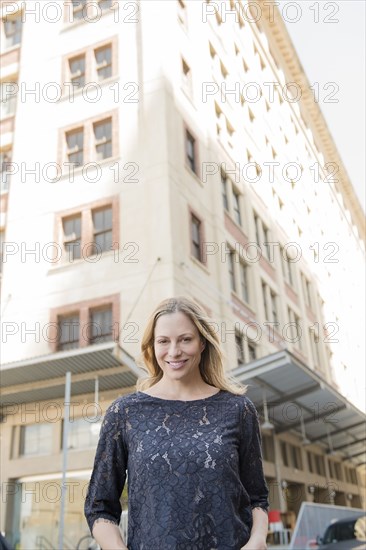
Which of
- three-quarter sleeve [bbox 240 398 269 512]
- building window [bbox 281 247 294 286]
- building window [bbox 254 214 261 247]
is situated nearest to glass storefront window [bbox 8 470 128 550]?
building window [bbox 254 214 261 247]

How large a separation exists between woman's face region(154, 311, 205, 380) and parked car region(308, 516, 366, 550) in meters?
9.68

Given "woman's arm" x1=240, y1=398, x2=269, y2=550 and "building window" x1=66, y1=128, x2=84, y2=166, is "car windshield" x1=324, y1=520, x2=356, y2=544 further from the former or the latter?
"building window" x1=66, y1=128, x2=84, y2=166

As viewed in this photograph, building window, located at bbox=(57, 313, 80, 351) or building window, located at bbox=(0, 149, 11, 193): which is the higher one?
building window, located at bbox=(0, 149, 11, 193)

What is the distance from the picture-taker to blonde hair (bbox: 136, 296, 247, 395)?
304cm

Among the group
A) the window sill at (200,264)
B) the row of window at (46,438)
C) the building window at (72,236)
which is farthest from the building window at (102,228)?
the row of window at (46,438)

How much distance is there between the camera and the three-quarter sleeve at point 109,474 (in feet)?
9.11

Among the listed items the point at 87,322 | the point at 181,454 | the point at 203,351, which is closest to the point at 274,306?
the point at 87,322

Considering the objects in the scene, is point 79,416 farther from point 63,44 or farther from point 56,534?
point 63,44

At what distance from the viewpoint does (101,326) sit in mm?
19750

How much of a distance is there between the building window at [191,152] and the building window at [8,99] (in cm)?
771

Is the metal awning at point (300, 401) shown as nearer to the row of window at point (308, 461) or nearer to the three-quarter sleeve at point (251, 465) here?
the row of window at point (308, 461)

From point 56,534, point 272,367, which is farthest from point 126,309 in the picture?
point 56,534

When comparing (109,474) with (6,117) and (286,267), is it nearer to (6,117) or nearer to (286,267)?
(6,117)

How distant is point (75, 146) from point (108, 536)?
22.1 m
